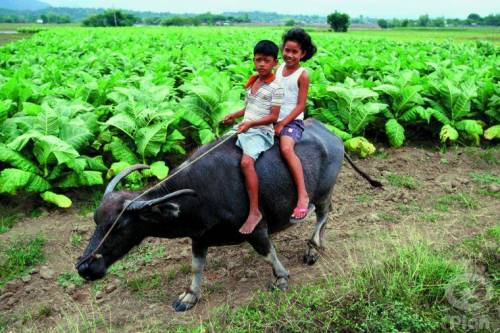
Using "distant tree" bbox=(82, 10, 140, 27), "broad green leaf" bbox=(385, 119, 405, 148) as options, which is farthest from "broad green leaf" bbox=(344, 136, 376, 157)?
"distant tree" bbox=(82, 10, 140, 27)

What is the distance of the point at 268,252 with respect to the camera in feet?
15.0

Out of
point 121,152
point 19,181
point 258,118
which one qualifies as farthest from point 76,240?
point 258,118

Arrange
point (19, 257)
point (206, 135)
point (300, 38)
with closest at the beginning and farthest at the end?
point (300, 38)
point (19, 257)
point (206, 135)

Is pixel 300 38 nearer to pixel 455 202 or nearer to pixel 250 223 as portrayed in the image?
pixel 250 223

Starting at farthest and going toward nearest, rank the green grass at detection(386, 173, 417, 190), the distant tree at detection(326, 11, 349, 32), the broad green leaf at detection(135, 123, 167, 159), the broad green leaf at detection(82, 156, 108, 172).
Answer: the distant tree at detection(326, 11, 349, 32), the green grass at detection(386, 173, 417, 190), the broad green leaf at detection(135, 123, 167, 159), the broad green leaf at detection(82, 156, 108, 172)

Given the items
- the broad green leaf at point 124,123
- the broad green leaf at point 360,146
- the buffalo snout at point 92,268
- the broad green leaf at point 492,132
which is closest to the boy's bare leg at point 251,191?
the buffalo snout at point 92,268

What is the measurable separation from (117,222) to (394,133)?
19.2ft

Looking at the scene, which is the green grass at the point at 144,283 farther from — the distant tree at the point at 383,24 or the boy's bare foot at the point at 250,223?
the distant tree at the point at 383,24

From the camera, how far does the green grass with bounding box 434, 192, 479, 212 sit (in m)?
6.54

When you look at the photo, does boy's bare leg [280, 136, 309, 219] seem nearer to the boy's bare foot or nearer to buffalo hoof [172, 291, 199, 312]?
the boy's bare foot

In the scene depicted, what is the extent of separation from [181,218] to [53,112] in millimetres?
3643

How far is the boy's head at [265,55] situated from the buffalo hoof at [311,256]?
200 centimetres

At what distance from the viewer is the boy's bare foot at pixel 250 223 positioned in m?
4.23

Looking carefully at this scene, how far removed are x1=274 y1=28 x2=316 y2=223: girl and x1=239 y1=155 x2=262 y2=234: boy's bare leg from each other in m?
0.38
